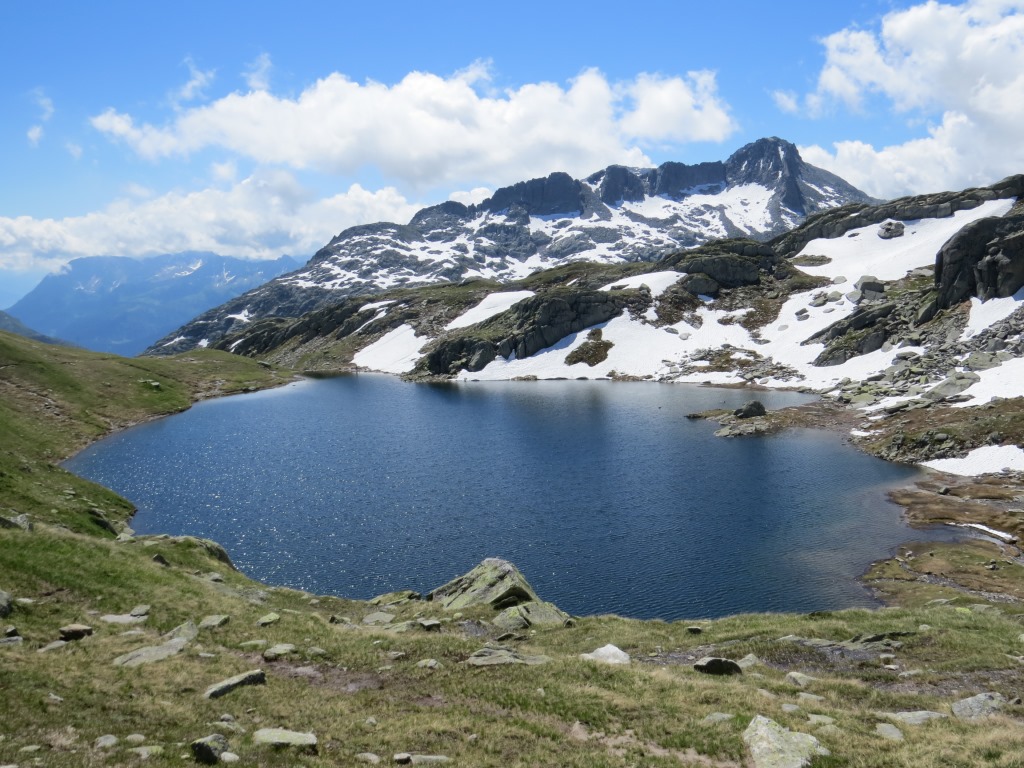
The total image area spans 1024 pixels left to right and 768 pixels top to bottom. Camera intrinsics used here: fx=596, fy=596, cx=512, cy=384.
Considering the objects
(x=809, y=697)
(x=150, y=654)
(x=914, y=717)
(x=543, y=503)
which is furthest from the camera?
(x=543, y=503)

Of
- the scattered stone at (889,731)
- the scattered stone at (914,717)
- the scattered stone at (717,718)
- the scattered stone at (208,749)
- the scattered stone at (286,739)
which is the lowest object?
the scattered stone at (914,717)

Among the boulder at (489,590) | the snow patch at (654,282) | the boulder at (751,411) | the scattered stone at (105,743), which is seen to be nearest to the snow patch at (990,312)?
the boulder at (751,411)

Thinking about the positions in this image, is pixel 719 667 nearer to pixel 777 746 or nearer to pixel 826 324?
pixel 777 746

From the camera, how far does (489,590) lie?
34.2m

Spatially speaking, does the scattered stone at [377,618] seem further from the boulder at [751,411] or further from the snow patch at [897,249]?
the snow patch at [897,249]

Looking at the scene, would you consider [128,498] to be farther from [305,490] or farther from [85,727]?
[85,727]

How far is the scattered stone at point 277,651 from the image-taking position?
856 inches

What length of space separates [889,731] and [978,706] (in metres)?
4.40

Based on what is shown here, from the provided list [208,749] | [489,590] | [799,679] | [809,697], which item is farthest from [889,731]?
[489,590]

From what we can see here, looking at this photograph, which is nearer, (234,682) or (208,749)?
(208,749)

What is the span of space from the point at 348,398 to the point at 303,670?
125037 mm

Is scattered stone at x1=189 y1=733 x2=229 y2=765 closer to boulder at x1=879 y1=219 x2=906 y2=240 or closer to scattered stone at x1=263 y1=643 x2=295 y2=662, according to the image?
scattered stone at x1=263 y1=643 x2=295 y2=662

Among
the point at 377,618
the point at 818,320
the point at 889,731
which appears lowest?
the point at 377,618

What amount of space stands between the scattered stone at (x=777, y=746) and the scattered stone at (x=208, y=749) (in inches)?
502
